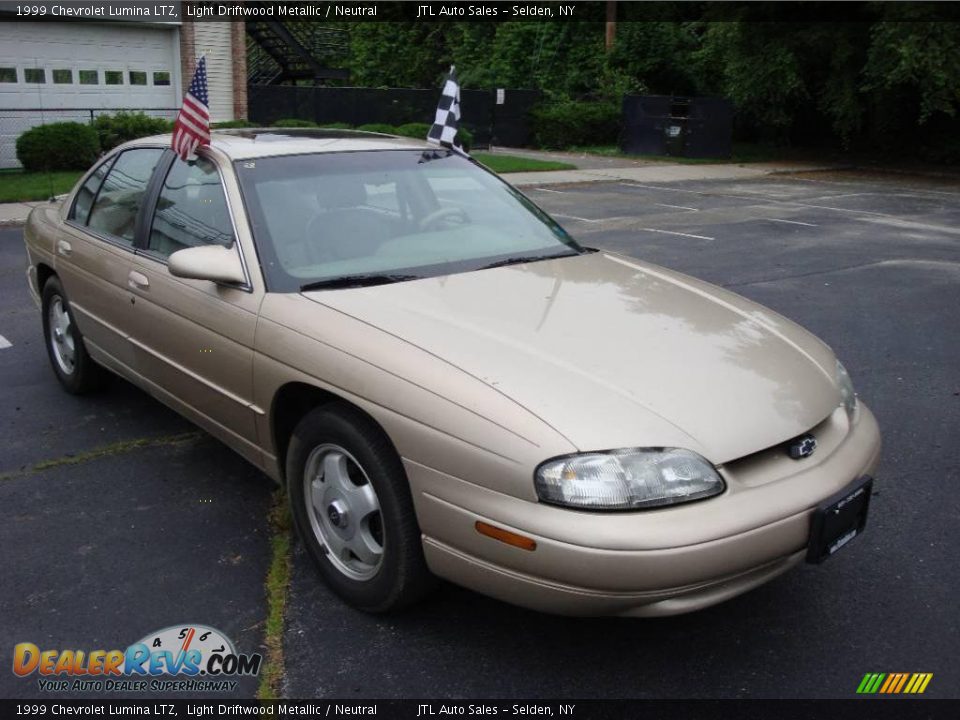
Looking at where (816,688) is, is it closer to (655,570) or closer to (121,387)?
(655,570)

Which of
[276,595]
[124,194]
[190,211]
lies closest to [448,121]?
[190,211]

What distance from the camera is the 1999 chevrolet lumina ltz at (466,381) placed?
8.50 ft

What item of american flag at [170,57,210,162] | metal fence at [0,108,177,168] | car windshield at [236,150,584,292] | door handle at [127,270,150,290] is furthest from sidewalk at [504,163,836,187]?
door handle at [127,270,150,290]

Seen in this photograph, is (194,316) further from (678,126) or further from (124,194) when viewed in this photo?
(678,126)

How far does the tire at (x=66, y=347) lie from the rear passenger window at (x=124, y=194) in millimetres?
569

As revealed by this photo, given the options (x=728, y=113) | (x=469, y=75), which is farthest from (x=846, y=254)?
(x=469, y=75)

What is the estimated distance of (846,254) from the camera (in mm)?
10812

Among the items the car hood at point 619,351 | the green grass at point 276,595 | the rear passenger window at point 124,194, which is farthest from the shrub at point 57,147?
the car hood at point 619,351

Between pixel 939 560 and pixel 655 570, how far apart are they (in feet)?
5.54

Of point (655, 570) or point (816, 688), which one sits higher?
point (655, 570)

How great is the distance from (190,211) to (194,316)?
1.96 ft

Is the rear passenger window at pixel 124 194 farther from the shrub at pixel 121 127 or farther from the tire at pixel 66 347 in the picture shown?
the shrub at pixel 121 127

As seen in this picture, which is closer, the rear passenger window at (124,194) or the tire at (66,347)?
the rear passenger window at (124,194)

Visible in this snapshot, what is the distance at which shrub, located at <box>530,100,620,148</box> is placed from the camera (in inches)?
1064
